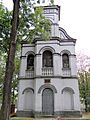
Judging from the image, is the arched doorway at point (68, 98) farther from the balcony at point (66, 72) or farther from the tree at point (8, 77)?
the tree at point (8, 77)

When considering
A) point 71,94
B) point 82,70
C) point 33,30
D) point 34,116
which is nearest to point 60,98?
point 71,94

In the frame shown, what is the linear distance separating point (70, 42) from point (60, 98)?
631 centimetres

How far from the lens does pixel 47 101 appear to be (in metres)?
19.3

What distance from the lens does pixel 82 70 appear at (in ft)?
103

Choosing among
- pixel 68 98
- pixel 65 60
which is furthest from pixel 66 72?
pixel 68 98

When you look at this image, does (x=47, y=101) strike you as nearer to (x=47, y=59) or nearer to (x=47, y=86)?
(x=47, y=86)

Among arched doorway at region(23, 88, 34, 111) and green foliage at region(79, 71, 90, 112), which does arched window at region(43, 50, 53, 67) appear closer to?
arched doorway at region(23, 88, 34, 111)

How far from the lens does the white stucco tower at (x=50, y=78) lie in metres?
19.2

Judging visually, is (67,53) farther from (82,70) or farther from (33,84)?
(82,70)

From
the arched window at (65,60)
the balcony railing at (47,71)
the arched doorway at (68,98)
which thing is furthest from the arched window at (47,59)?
the arched doorway at (68,98)

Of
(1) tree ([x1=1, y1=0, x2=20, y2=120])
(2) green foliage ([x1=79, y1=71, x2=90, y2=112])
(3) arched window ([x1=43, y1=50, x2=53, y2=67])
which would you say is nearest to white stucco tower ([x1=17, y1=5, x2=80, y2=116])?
(3) arched window ([x1=43, y1=50, x2=53, y2=67])

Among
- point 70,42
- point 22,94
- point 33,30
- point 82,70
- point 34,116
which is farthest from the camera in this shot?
point 82,70

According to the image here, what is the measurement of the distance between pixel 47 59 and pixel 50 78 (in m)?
2.38

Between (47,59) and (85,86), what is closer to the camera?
(47,59)
